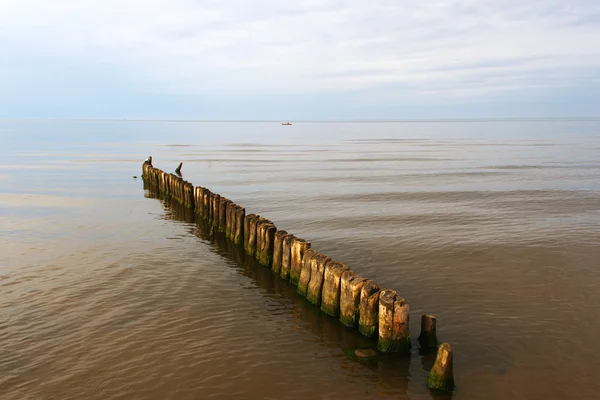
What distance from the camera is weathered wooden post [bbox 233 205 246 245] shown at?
46.4 feet

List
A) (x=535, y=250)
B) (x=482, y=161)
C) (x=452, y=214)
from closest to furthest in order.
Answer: (x=535, y=250) → (x=452, y=214) → (x=482, y=161)

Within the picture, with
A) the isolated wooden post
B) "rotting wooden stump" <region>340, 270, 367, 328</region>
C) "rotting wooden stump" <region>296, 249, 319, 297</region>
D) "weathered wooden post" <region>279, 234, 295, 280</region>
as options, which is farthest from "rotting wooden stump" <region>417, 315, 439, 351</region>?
"weathered wooden post" <region>279, 234, 295, 280</region>

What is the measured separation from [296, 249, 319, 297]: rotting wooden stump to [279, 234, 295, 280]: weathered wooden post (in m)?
0.73

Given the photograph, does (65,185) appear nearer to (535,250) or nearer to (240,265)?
(240,265)

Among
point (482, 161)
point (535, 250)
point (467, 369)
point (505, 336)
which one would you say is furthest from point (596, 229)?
point (482, 161)

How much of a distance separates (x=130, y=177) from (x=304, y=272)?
24768mm

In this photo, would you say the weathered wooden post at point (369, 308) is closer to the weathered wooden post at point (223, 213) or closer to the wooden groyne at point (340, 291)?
the wooden groyne at point (340, 291)

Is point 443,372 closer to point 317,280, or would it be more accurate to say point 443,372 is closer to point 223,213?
point 317,280

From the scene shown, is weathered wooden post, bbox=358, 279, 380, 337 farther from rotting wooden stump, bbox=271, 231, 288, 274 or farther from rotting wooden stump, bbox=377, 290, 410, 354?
rotting wooden stump, bbox=271, 231, 288, 274

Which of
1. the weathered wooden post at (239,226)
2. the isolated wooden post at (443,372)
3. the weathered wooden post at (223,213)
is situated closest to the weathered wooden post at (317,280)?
the isolated wooden post at (443,372)

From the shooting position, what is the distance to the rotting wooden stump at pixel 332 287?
9094 millimetres

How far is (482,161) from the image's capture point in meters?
40.9

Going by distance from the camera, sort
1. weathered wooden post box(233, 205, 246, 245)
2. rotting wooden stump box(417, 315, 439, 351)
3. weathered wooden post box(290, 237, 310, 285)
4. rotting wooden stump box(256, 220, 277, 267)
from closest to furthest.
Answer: rotting wooden stump box(417, 315, 439, 351) → weathered wooden post box(290, 237, 310, 285) → rotting wooden stump box(256, 220, 277, 267) → weathered wooden post box(233, 205, 246, 245)

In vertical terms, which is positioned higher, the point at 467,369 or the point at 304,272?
the point at 304,272
